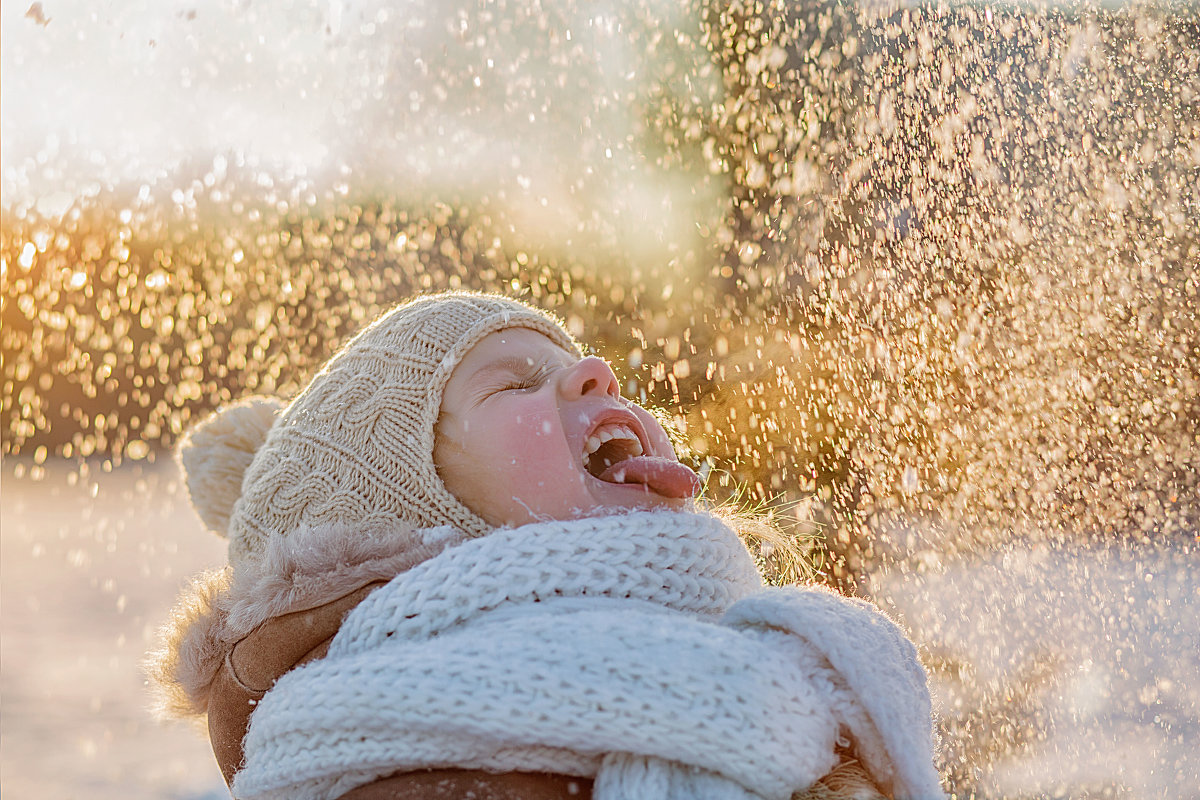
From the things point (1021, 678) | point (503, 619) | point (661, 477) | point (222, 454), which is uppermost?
point (661, 477)

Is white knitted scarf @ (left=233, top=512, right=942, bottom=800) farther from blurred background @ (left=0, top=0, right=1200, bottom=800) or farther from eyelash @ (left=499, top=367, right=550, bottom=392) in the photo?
blurred background @ (left=0, top=0, right=1200, bottom=800)

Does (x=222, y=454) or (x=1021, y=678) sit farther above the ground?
(x=222, y=454)

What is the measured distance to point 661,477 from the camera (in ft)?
4.13

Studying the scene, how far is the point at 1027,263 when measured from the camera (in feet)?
13.8

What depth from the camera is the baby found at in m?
0.94

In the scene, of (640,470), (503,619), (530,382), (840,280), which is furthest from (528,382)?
(840,280)

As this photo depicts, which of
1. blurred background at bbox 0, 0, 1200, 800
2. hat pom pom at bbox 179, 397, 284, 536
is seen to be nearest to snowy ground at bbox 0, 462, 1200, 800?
blurred background at bbox 0, 0, 1200, 800

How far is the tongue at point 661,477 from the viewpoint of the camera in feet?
4.13

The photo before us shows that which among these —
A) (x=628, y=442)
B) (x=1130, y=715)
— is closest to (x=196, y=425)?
(x=628, y=442)

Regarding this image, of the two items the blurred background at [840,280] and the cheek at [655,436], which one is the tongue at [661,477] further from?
the blurred background at [840,280]

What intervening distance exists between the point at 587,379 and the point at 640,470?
0.15 meters

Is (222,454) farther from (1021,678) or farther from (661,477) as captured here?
(1021,678)

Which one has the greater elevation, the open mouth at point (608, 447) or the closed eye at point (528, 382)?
the closed eye at point (528, 382)

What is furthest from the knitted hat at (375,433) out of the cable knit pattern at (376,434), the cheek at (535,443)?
the cheek at (535,443)
